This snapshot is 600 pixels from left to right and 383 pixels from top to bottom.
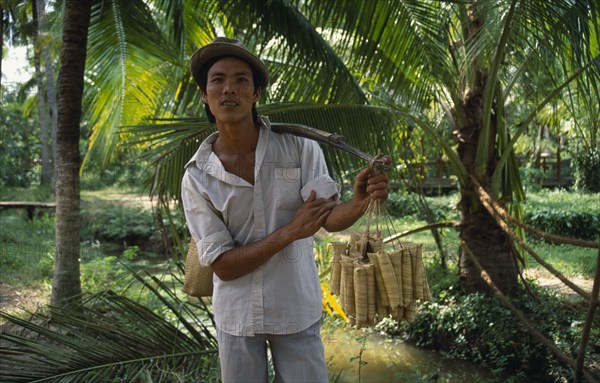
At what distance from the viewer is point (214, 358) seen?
3416 mm

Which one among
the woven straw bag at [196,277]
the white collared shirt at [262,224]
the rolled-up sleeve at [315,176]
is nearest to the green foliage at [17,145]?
the woven straw bag at [196,277]

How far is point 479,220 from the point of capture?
5422 mm

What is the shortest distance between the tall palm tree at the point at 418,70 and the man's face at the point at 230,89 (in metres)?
1.93

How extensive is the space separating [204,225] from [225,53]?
0.58 meters

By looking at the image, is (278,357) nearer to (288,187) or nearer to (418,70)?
(288,187)

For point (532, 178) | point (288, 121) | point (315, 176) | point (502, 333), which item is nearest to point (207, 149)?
point (315, 176)

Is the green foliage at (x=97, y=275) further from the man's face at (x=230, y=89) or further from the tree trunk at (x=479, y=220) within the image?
the man's face at (x=230, y=89)

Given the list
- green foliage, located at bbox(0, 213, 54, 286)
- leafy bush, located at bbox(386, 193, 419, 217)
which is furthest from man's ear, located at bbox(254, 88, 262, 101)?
leafy bush, located at bbox(386, 193, 419, 217)

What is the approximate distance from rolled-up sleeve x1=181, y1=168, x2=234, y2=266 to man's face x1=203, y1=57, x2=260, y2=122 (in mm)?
248

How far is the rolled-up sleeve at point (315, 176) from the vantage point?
182 centimetres

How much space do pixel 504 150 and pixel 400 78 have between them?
1313mm

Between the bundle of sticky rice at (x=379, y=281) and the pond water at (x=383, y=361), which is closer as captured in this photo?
the bundle of sticky rice at (x=379, y=281)

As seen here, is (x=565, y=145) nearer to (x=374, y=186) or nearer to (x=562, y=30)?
(x=562, y=30)

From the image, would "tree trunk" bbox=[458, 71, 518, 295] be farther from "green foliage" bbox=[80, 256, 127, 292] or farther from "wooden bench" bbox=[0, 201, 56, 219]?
"wooden bench" bbox=[0, 201, 56, 219]
